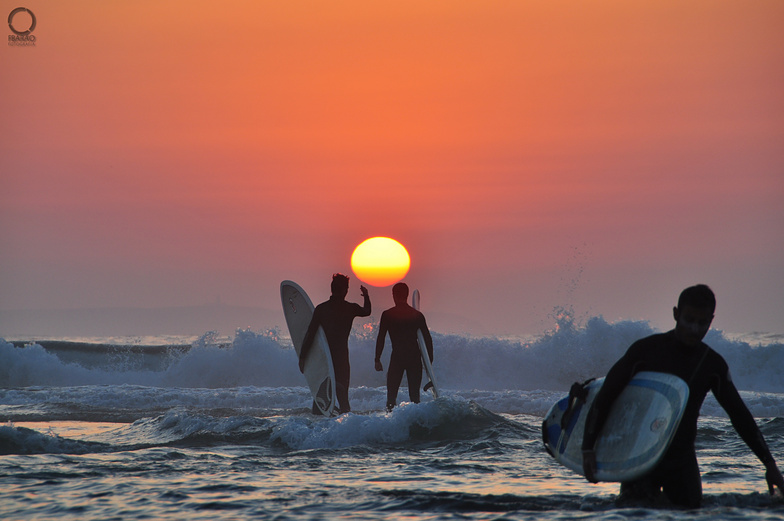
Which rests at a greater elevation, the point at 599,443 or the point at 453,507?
the point at 599,443

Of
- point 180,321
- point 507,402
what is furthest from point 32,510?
point 180,321

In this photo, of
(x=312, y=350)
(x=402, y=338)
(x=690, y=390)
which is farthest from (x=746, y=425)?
(x=312, y=350)

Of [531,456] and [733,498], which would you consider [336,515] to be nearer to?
[733,498]

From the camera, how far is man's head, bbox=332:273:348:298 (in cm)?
941

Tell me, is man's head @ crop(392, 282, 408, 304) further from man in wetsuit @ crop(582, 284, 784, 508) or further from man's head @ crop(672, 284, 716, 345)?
man's head @ crop(672, 284, 716, 345)

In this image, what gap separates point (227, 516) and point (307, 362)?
15.1ft

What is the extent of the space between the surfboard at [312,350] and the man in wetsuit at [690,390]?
216 inches

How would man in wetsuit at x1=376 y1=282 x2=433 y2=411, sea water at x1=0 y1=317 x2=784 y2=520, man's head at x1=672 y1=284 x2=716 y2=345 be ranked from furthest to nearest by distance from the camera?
man in wetsuit at x1=376 y1=282 x2=433 y2=411, sea water at x1=0 y1=317 x2=784 y2=520, man's head at x1=672 y1=284 x2=716 y2=345

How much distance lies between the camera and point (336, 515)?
529cm

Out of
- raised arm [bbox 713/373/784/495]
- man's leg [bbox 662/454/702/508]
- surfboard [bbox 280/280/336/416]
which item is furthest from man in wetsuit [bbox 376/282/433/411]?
raised arm [bbox 713/373/784/495]

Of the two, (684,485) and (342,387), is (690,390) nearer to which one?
(684,485)

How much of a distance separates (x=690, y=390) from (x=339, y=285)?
221 inches

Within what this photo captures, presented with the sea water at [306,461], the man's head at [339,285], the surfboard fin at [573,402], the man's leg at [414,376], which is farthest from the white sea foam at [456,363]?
the surfboard fin at [573,402]

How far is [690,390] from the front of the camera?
425 cm
